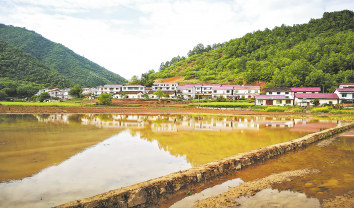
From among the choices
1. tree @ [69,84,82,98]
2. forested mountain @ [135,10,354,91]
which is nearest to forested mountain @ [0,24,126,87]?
tree @ [69,84,82,98]

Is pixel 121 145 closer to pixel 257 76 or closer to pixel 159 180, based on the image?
pixel 159 180

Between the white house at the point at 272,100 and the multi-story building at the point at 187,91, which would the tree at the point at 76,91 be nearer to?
the multi-story building at the point at 187,91

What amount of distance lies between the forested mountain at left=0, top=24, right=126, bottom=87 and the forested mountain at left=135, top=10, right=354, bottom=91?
44953 mm

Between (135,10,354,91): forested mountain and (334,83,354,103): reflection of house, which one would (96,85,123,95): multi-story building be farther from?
(334,83,354,103): reflection of house

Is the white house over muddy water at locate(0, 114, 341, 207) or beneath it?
over

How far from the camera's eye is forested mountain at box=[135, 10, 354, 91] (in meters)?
62.5

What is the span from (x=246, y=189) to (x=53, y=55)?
505 feet

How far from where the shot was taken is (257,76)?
7256 cm

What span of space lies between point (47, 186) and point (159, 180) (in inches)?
166

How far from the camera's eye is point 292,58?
250 feet

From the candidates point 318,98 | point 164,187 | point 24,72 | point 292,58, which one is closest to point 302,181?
point 164,187

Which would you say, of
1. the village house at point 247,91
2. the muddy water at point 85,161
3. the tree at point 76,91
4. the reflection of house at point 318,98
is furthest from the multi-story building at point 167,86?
the muddy water at point 85,161

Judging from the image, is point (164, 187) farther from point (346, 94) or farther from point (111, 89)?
point (111, 89)

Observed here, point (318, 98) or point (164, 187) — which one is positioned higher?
point (318, 98)
